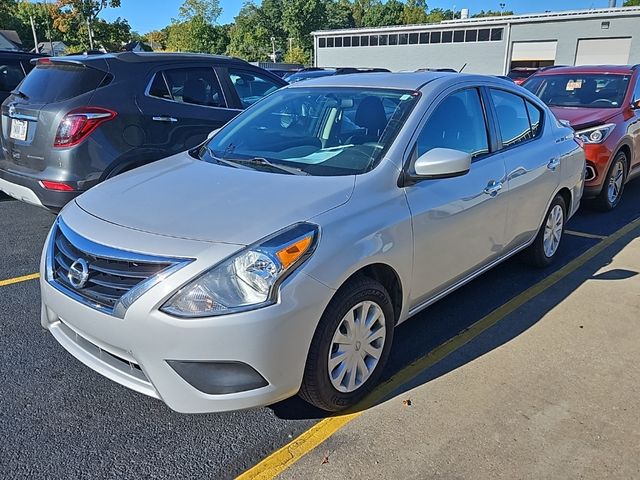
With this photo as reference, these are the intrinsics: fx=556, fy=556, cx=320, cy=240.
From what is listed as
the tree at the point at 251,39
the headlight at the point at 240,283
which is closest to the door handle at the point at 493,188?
the headlight at the point at 240,283

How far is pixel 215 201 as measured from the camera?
278cm

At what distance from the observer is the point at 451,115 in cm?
355

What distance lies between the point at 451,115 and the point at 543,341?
5.18ft

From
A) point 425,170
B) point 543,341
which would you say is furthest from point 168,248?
point 543,341

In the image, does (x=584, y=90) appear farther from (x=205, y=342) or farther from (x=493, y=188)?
(x=205, y=342)

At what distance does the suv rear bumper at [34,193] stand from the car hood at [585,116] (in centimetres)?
561

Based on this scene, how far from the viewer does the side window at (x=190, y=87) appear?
547cm

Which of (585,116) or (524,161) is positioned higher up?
(524,161)

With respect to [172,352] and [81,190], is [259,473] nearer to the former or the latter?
[172,352]

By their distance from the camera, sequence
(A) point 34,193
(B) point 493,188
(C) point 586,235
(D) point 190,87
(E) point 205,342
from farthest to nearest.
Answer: (C) point 586,235, (D) point 190,87, (A) point 34,193, (B) point 493,188, (E) point 205,342

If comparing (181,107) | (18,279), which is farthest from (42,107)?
(18,279)

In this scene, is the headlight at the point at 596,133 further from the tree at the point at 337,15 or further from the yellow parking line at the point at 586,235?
the tree at the point at 337,15

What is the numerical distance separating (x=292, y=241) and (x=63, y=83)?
378cm

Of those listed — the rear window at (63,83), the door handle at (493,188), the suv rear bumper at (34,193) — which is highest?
the rear window at (63,83)
